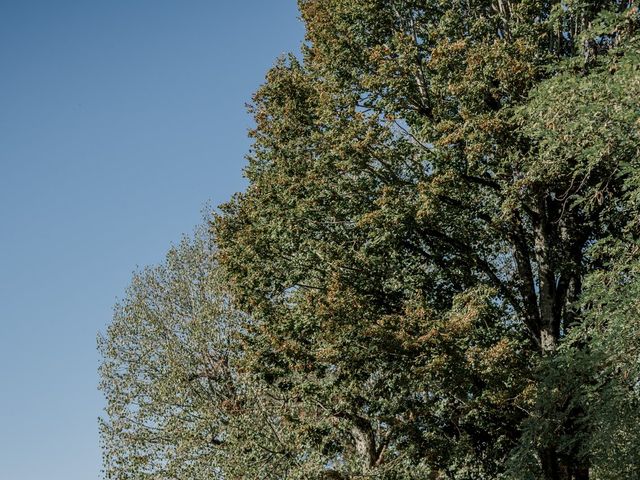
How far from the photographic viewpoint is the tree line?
45.6ft

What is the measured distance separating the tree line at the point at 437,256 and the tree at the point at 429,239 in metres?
0.07

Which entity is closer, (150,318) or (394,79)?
(394,79)

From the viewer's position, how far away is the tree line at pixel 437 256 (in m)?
13.9

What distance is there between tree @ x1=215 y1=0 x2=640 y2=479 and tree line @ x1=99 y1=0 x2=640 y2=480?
0.22ft

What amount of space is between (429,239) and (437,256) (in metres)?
0.49

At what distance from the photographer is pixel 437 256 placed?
1816 centimetres

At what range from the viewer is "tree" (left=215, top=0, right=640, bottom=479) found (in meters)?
15.3

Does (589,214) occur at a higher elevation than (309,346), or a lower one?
higher

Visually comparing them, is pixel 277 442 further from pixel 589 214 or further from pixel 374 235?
pixel 589 214

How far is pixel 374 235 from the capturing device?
16578 millimetres

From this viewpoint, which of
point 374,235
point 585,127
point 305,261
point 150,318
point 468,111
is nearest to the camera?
point 585,127

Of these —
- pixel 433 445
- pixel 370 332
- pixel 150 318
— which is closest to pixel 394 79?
pixel 370 332

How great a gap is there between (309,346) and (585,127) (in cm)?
899

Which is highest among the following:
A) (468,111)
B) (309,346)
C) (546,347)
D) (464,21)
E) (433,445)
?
(464,21)
